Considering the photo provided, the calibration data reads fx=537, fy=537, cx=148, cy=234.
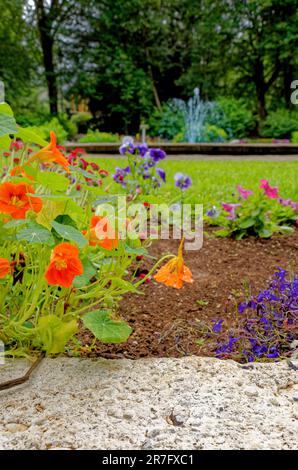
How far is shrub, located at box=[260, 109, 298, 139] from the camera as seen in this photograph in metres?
11.3

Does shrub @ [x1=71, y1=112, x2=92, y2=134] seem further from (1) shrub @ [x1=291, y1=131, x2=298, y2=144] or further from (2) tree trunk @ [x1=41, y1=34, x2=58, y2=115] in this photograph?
(1) shrub @ [x1=291, y1=131, x2=298, y2=144]

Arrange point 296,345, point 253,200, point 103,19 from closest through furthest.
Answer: point 296,345
point 253,200
point 103,19

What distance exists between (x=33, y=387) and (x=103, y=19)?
1313 centimetres

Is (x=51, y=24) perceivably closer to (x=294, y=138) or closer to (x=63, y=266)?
(x=294, y=138)

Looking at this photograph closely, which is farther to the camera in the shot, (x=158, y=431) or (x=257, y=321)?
(x=257, y=321)

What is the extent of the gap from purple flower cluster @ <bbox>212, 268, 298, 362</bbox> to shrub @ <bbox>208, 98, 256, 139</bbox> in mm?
10307

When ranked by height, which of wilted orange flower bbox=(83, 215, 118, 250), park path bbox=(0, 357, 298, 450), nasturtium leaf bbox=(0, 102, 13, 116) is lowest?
park path bbox=(0, 357, 298, 450)

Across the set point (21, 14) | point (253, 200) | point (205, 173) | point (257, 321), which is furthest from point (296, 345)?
point (21, 14)

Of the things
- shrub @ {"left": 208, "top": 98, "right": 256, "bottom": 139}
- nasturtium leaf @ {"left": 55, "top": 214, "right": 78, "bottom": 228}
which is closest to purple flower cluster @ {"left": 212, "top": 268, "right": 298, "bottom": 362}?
nasturtium leaf @ {"left": 55, "top": 214, "right": 78, "bottom": 228}

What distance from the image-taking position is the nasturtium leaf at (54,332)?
1.31 m

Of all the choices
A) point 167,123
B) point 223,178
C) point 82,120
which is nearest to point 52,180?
point 223,178

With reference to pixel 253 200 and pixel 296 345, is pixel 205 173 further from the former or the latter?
pixel 296 345

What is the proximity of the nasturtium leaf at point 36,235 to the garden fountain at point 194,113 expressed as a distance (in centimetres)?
1046

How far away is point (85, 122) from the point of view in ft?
45.3
